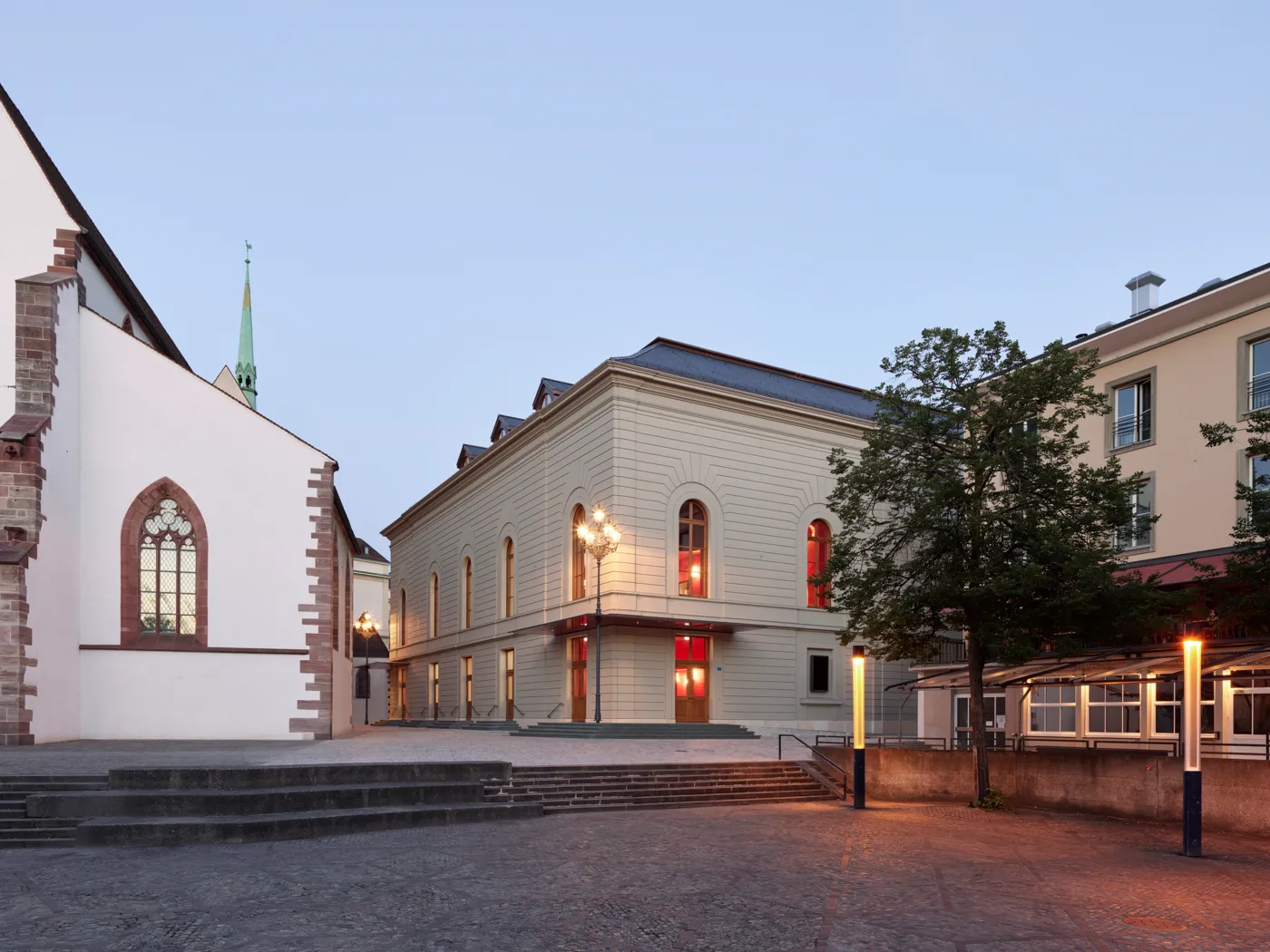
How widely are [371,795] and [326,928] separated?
731cm

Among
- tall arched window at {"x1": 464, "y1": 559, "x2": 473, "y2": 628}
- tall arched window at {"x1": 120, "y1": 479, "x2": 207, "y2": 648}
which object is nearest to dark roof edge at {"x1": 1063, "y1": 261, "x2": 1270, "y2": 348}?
tall arched window at {"x1": 120, "y1": 479, "x2": 207, "y2": 648}

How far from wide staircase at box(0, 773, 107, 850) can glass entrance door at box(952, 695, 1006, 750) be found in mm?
20725

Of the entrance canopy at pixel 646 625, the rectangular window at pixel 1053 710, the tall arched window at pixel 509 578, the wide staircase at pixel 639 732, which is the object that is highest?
the tall arched window at pixel 509 578

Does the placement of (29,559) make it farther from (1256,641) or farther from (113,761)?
(1256,641)

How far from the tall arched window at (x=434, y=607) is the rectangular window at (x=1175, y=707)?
36581mm

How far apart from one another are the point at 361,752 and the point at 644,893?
506 inches

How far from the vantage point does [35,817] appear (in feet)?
45.4

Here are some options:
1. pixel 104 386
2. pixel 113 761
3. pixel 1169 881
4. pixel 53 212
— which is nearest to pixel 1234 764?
pixel 1169 881

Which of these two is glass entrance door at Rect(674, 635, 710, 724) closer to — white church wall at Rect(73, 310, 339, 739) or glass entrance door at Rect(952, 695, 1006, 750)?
glass entrance door at Rect(952, 695, 1006, 750)

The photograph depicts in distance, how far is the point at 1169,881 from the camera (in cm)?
1148

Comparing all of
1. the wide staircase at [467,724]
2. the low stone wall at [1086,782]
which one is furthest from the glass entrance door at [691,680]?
the low stone wall at [1086,782]

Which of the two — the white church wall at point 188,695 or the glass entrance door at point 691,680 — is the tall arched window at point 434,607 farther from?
the white church wall at point 188,695

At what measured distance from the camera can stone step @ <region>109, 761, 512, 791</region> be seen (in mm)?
14938

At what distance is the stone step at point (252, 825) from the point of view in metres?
13.3
